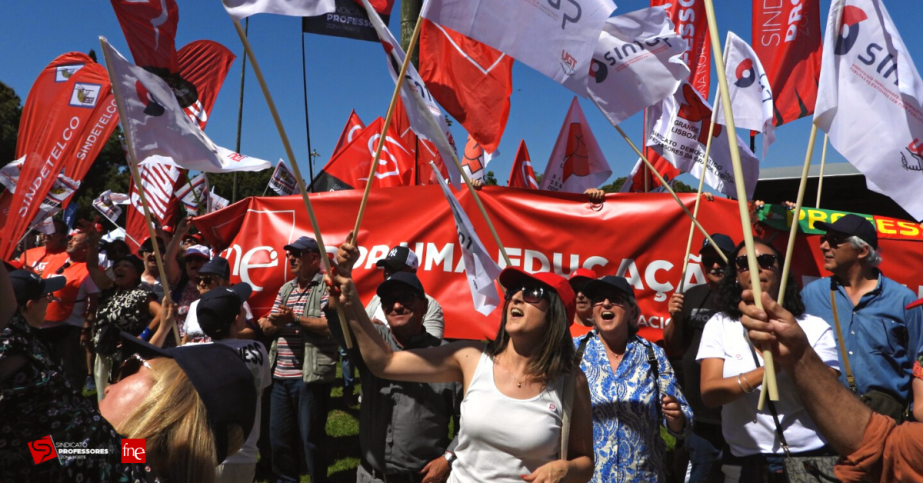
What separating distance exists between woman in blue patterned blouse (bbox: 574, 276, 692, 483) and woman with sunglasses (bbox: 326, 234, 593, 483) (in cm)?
53

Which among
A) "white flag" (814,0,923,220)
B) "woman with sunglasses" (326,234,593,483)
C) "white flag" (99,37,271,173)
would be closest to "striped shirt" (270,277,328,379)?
"white flag" (99,37,271,173)

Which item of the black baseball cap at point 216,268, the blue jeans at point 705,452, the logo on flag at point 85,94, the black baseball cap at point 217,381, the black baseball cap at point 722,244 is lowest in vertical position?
the blue jeans at point 705,452

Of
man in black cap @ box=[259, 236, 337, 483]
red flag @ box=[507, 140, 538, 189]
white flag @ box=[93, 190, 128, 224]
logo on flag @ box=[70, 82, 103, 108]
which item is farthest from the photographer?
white flag @ box=[93, 190, 128, 224]

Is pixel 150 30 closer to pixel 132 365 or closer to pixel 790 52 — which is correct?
pixel 132 365

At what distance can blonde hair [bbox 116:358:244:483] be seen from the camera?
1.46 m

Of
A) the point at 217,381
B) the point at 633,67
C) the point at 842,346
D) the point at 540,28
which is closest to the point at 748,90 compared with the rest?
the point at 633,67

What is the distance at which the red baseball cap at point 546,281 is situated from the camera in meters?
2.69

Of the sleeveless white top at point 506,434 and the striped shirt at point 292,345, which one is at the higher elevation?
the sleeveless white top at point 506,434

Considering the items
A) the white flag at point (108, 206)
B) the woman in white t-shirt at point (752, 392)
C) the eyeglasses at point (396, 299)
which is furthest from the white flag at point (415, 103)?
the white flag at point (108, 206)

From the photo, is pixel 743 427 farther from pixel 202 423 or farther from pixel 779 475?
pixel 202 423

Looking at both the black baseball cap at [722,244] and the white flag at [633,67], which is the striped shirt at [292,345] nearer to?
the white flag at [633,67]

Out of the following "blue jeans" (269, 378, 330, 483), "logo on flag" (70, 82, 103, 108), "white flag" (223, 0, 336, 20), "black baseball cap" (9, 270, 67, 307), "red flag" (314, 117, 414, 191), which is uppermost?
"white flag" (223, 0, 336, 20)

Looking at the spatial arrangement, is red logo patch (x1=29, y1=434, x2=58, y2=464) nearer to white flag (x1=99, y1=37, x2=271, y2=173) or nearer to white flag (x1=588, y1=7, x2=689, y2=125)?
white flag (x1=99, y1=37, x2=271, y2=173)

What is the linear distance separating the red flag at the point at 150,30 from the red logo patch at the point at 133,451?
3.47 meters
